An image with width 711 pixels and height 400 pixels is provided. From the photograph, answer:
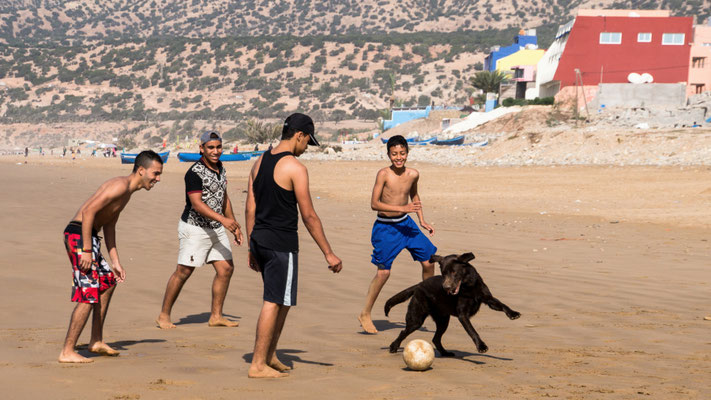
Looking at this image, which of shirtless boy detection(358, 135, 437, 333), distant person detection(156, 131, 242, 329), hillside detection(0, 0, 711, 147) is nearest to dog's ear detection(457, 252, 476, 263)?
shirtless boy detection(358, 135, 437, 333)

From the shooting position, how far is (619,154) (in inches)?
1221

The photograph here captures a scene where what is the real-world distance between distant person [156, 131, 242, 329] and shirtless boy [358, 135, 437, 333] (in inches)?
50.2

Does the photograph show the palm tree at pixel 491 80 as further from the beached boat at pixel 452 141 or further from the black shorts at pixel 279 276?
the black shorts at pixel 279 276

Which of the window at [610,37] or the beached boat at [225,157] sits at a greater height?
the window at [610,37]

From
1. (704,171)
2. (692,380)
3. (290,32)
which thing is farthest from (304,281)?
(290,32)

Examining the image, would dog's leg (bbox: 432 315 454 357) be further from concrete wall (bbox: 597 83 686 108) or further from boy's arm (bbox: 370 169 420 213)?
concrete wall (bbox: 597 83 686 108)

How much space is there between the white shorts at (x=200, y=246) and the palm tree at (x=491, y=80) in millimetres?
65795

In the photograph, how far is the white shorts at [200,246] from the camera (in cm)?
733

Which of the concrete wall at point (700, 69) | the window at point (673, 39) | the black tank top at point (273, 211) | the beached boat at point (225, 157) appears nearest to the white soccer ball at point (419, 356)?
the black tank top at point (273, 211)

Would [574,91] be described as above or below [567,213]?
above

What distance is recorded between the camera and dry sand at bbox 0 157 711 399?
529cm

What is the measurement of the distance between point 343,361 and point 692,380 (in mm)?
2414

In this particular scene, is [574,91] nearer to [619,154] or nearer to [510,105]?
[510,105]

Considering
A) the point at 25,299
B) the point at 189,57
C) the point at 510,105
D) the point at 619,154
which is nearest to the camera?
the point at 25,299
